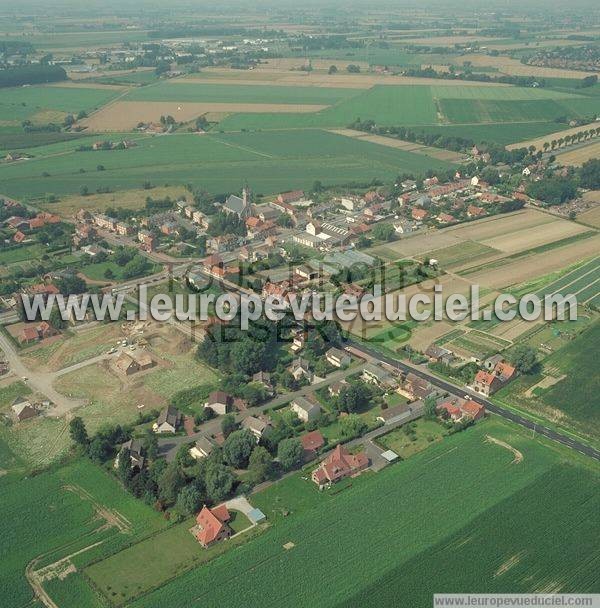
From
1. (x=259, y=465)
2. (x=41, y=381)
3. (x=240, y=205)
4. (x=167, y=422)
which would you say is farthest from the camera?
(x=240, y=205)

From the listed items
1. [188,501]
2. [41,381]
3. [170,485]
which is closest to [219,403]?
[170,485]

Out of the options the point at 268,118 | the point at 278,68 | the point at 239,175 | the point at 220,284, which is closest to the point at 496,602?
the point at 220,284

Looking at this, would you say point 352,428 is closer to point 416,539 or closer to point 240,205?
point 416,539

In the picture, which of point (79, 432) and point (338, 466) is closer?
point (338, 466)

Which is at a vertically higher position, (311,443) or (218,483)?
(218,483)

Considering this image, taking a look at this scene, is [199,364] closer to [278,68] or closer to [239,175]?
[239,175]

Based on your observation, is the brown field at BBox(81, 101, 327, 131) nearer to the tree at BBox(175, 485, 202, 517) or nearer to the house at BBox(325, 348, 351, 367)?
the house at BBox(325, 348, 351, 367)
